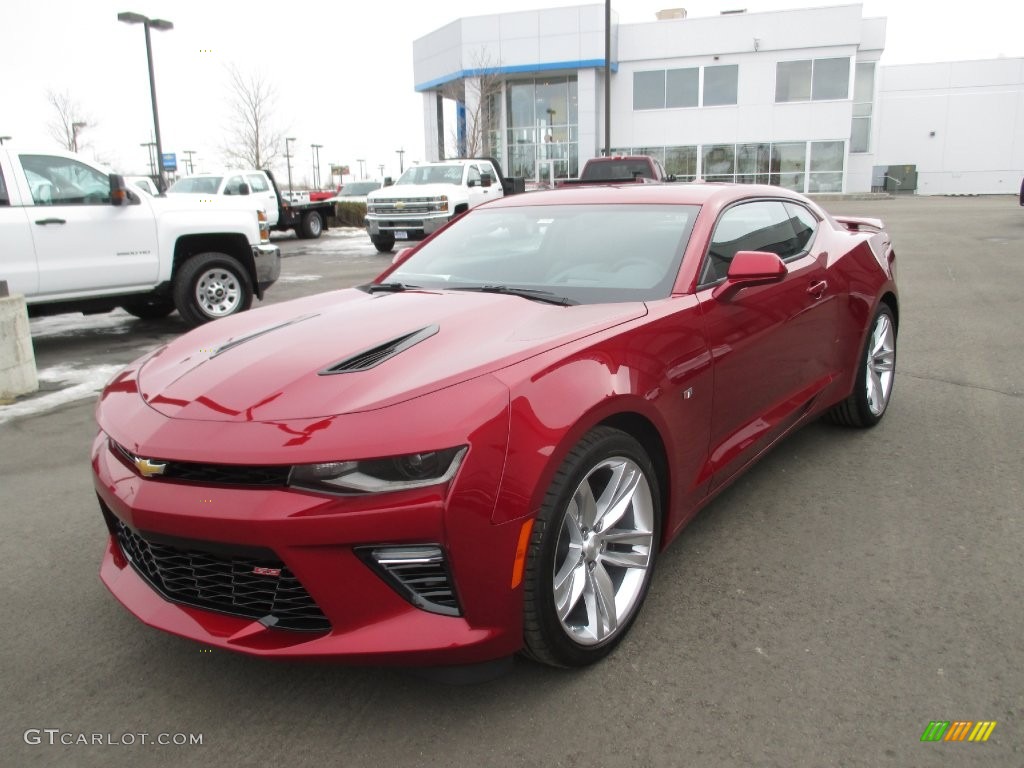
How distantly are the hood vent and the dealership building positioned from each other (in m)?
37.3

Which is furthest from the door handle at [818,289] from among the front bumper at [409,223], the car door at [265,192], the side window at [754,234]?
the car door at [265,192]

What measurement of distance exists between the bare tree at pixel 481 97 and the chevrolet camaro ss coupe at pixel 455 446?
32.7 meters

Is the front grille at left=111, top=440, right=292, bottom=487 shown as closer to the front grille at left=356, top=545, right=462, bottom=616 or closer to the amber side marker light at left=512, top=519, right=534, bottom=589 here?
the front grille at left=356, top=545, right=462, bottom=616

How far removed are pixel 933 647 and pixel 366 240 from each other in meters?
23.0

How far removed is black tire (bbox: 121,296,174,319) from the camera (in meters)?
10.0

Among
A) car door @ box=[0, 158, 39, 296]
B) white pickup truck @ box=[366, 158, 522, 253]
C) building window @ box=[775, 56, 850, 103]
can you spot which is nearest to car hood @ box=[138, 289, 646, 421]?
car door @ box=[0, 158, 39, 296]

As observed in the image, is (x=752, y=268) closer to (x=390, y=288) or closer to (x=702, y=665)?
(x=702, y=665)

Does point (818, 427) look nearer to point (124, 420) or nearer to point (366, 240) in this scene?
point (124, 420)

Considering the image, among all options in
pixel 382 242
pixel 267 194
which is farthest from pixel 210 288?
pixel 267 194

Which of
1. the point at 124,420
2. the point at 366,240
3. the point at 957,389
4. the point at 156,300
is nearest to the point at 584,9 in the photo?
the point at 366,240

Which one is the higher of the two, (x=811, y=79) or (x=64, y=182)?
(x=811, y=79)

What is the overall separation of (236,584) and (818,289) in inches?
124

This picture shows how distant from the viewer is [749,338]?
351cm

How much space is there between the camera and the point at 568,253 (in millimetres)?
3672
